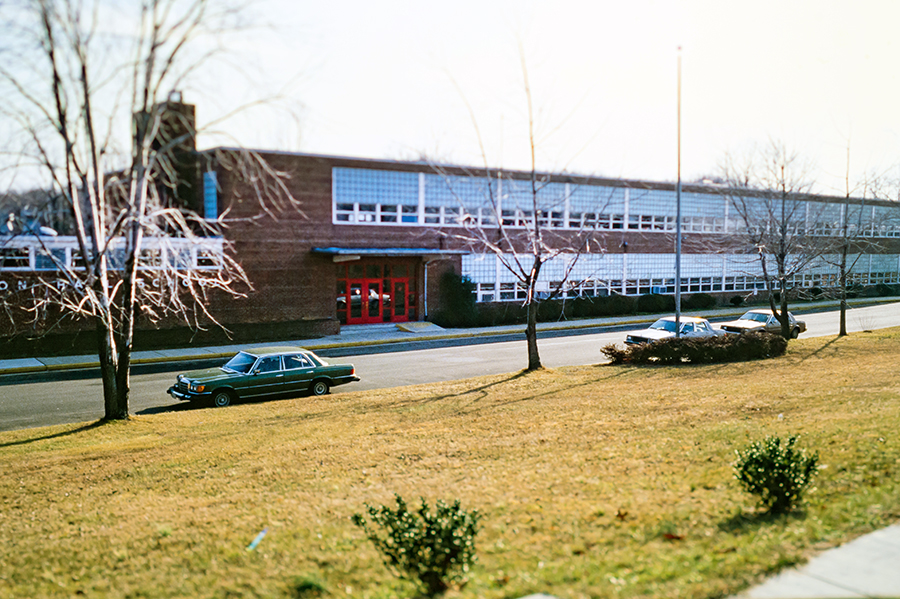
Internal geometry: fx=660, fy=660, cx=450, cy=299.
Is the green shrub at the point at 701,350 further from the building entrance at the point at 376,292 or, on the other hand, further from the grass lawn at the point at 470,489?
the building entrance at the point at 376,292

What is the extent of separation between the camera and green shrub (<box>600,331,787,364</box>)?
18.9m

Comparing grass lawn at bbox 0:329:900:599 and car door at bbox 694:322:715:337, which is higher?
car door at bbox 694:322:715:337

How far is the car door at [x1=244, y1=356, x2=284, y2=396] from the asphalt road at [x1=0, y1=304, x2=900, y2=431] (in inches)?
64.2

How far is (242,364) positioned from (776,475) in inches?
523

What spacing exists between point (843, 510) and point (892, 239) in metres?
60.0

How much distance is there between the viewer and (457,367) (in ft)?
69.4

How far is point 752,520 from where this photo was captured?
5621mm

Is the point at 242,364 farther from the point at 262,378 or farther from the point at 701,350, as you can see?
the point at 701,350

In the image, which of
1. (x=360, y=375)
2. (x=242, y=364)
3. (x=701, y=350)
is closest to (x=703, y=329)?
(x=701, y=350)

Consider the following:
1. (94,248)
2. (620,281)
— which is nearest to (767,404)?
(94,248)

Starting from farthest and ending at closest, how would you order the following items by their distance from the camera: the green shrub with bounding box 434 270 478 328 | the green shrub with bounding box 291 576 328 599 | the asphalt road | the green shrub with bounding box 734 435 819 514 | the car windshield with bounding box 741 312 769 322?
the green shrub with bounding box 434 270 478 328 < the car windshield with bounding box 741 312 769 322 < the asphalt road < the green shrub with bounding box 734 435 819 514 < the green shrub with bounding box 291 576 328 599

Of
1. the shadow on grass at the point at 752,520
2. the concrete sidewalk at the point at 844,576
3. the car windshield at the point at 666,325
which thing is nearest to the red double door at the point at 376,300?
the car windshield at the point at 666,325

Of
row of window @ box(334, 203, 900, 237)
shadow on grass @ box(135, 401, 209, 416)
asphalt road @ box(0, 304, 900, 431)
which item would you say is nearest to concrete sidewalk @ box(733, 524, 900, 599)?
shadow on grass @ box(135, 401, 209, 416)

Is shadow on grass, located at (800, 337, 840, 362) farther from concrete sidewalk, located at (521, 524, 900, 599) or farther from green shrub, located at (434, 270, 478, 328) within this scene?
green shrub, located at (434, 270, 478, 328)
